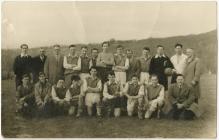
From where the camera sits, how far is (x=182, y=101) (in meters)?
1.37

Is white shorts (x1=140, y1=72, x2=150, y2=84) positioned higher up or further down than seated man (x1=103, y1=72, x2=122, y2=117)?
higher up

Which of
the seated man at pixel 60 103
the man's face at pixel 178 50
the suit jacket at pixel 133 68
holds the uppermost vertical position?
the man's face at pixel 178 50

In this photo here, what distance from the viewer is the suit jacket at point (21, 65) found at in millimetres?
1354

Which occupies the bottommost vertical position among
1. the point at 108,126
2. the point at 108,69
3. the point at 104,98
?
the point at 108,126

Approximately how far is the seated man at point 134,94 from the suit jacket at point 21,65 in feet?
1.18

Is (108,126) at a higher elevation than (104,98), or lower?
lower

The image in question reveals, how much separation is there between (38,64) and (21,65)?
0.06 meters

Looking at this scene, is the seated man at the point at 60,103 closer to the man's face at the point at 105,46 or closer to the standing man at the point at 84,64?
the standing man at the point at 84,64

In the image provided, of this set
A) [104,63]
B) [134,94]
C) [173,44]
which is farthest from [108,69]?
[173,44]

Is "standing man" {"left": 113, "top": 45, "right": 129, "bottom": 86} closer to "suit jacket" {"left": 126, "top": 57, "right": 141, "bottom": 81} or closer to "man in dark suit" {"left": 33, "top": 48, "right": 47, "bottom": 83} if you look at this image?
"suit jacket" {"left": 126, "top": 57, "right": 141, "bottom": 81}

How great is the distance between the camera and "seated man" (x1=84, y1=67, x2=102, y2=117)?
1.36 m

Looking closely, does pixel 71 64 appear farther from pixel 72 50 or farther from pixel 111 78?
pixel 111 78

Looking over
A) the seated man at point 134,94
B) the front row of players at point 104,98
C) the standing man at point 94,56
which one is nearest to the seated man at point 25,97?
the front row of players at point 104,98

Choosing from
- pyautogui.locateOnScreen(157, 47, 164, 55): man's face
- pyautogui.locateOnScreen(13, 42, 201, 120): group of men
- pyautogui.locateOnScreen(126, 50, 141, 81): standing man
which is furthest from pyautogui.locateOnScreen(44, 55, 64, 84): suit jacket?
pyautogui.locateOnScreen(157, 47, 164, 55): man's face
